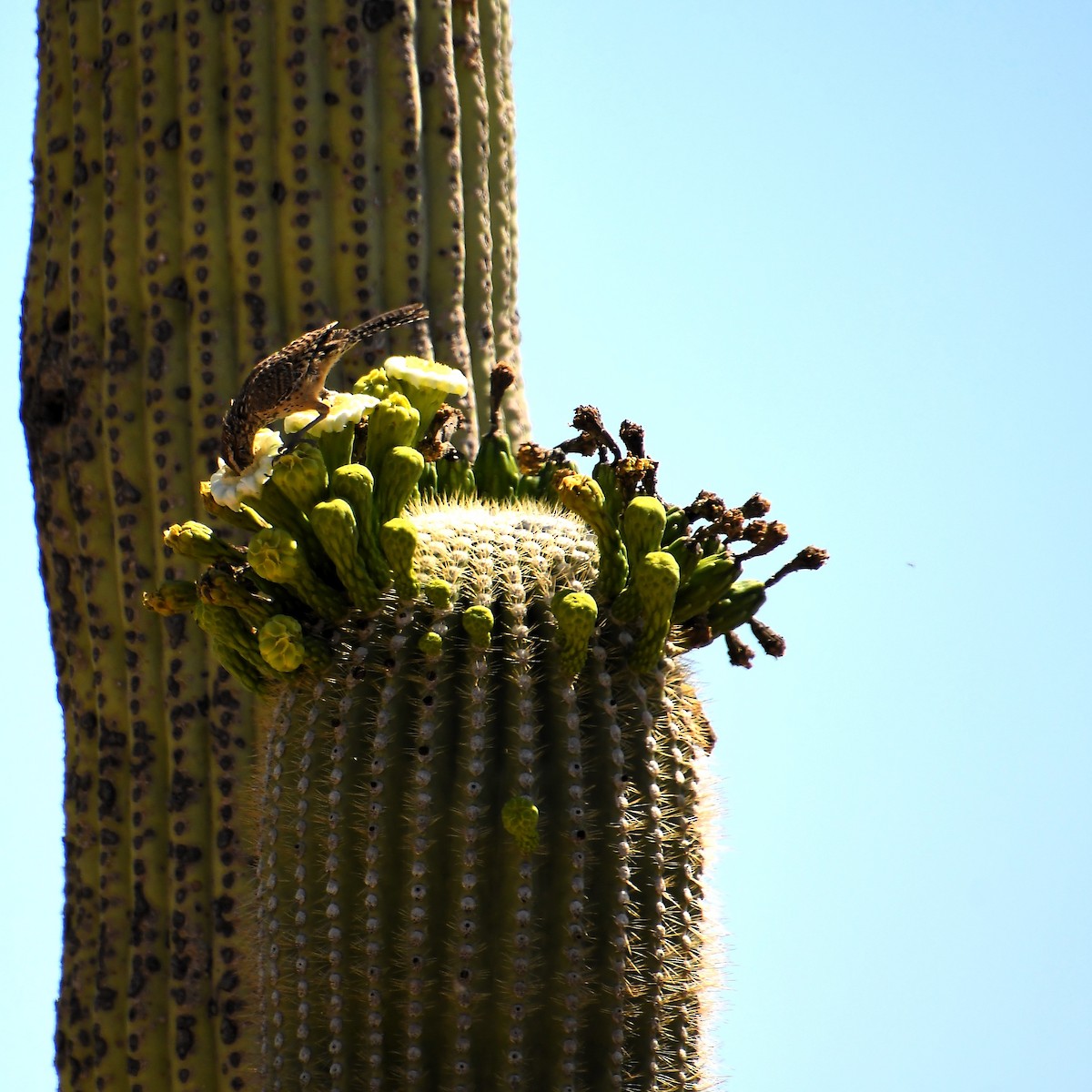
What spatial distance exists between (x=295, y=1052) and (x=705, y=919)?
608 mm

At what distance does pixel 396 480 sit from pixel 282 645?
0.96 ft

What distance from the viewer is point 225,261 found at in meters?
3.25

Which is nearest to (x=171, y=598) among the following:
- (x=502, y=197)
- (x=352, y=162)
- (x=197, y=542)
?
(x=197, y=542)

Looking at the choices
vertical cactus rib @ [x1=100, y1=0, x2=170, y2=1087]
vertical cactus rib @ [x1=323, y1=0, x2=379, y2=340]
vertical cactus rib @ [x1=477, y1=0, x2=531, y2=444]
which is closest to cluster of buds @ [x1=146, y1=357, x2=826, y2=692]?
vertical cactus rib @ [x1=323, y1=0, x2=379, y2=340]

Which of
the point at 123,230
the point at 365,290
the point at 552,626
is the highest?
the point at 123,230

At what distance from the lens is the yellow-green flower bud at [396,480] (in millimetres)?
2328

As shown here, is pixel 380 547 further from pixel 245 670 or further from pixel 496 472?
pixel 496 472

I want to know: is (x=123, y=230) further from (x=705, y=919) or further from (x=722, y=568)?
(x=705, y=919)

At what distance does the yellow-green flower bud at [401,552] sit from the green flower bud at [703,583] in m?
0.41

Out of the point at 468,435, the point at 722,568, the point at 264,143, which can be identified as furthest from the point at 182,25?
the point at 722,568

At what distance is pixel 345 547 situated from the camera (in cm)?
225

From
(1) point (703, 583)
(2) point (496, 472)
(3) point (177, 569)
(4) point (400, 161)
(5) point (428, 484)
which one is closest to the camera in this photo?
(1) point (703, 583)

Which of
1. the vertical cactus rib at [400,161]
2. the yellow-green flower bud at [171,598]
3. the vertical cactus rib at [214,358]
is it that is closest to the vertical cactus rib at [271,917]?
the yellow-green flower bud at [171,598]

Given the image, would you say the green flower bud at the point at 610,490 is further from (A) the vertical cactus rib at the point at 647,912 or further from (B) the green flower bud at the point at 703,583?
(A) the vertical cactus rib at the point at 647,912
